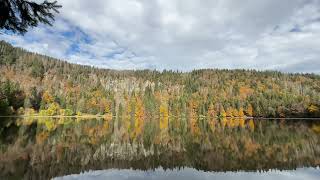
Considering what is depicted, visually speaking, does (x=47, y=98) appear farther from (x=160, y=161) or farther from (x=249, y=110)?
(x=160, y=161)

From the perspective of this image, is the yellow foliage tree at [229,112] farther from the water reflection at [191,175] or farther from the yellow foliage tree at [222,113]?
the water reflection at [191,175]

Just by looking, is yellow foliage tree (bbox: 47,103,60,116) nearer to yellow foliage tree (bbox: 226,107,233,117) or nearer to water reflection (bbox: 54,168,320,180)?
yellow foliage tree (bbox: 226,107,233,117)

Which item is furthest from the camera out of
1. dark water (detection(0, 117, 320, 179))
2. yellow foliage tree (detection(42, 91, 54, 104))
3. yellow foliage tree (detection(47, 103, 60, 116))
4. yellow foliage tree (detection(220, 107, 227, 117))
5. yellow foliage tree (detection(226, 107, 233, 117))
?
yellow foliage tree (detection(226, 107, 233, 117))

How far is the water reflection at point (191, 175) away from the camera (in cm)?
2462

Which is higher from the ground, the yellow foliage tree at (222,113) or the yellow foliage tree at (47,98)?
the yellow foliage tree at (47,98)

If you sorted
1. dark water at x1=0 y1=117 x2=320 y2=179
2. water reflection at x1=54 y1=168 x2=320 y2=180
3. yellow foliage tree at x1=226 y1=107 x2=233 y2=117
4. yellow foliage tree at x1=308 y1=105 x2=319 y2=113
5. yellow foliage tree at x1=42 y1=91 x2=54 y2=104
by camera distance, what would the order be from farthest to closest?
1. yellow foliage tree at x1=226 y1=107 x2=233 y2=117
2. yellow foliage tree at x1=42 y1=91 x2=54 y2=104
3. yellow foliage tree at x1=308 y1=105 x2=319 y2=113
4. dark water at x1=0 y1=117 x2=320 y2=179
5. water reflection at x1=54 y1=168 x2=320 y2=180

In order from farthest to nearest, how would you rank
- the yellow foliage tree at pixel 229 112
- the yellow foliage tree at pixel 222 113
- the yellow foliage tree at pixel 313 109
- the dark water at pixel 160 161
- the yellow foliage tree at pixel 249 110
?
the yellow foliage tree at pixel 229 112 < the yellow foliage tree at pixel 222 113 < the yellow foliage tree at pixel 249 110 < the yellow foliage tree at pixel 313 109 < the dark water at pixel 160 161

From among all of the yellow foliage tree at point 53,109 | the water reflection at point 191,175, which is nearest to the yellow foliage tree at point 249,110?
the yellow foliage tree at point 53,109

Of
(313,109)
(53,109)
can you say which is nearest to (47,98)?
(53,109)

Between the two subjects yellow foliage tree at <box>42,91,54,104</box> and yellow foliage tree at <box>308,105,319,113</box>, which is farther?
yellow foliage tree at <box>42,91,54,104</box>

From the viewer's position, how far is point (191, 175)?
A: 25594 millimetres

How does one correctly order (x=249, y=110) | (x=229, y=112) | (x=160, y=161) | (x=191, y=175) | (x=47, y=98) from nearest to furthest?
(x=191, y=175) → (x=160, y=161) → (x=47, y=98) → (x=249, y=110) → (x=229, y=112)

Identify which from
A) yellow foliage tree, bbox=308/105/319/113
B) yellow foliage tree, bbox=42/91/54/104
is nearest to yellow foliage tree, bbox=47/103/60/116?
yellow foliage tree, bbox=42/91/54/104

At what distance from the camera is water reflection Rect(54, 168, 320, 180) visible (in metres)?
24.6
